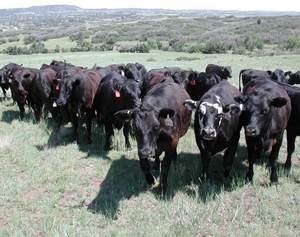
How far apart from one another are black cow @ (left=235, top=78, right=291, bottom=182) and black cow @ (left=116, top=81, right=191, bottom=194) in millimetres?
1200

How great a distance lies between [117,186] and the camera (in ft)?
26.5

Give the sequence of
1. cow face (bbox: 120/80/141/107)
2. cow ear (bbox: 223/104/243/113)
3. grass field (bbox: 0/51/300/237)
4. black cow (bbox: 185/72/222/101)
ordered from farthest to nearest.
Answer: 1. black cow (bbox: 185/72/222/101)
2. cow face (bbox: 120/80/141/107)
3. cow ear (bbox: 223/104/243/113)
4. grass field (bbox: 0/51/300/237)

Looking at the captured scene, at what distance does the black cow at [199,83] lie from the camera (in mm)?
12734

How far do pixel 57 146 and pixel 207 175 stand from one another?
4004 millimetres

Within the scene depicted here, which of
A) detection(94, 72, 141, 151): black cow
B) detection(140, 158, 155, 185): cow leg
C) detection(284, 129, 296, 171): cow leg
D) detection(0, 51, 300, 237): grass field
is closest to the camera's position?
detection(0, 51, 300, 237): grass field

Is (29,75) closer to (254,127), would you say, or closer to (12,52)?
(254,127)

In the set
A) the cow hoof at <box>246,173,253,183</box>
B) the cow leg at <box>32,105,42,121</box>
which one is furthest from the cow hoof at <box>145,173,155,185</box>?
the cow leg at <box>32,105,42,121</box>

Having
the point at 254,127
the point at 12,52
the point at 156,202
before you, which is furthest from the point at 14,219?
the point at 12,52

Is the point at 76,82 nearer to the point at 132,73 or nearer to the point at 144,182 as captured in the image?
the point at 132,73

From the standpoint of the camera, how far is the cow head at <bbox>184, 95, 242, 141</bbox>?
7113 mm

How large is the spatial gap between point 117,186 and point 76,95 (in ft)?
11.8

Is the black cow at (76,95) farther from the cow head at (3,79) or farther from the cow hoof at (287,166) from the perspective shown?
the cow head at (3,79)

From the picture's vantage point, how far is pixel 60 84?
11.0 meters

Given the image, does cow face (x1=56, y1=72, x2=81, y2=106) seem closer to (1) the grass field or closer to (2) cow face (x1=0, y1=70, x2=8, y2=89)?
(1) the grass field
